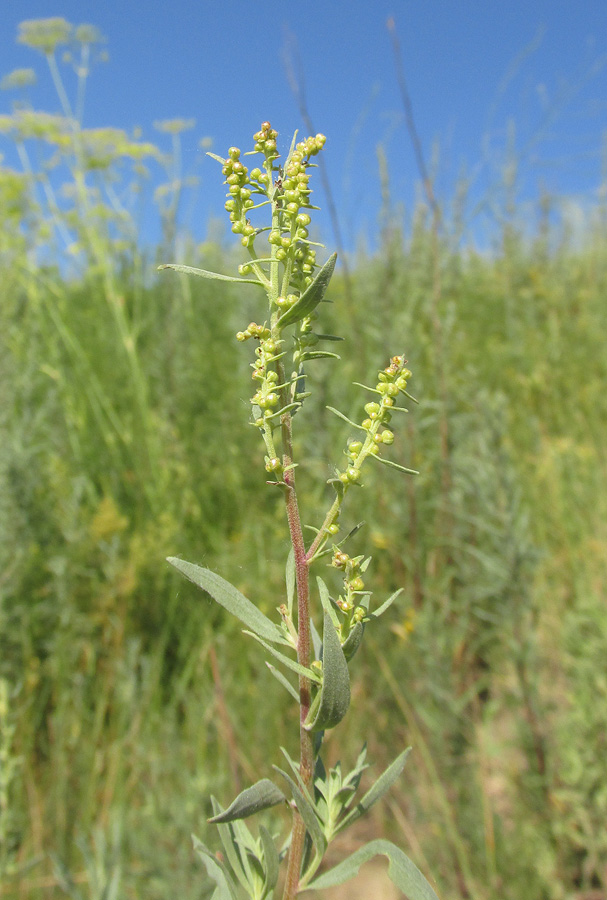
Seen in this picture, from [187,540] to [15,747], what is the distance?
3.73ft

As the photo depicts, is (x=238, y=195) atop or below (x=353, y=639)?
atop

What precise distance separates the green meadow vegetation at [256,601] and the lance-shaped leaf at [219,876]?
0.56m

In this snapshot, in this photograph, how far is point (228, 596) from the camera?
0.56 m

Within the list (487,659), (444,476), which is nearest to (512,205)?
(444,476)

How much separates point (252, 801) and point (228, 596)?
17cm

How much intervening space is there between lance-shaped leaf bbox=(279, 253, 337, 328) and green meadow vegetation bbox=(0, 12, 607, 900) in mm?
918

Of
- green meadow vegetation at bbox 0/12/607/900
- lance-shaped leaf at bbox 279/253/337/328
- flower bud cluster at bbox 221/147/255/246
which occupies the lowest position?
green meadow vegetation at bbox 0/12/607/900

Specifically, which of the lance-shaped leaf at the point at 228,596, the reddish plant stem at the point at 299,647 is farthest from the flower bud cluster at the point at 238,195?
the lance-shaped leaf at the point at 228,596

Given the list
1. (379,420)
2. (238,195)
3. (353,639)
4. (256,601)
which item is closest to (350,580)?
(353,639)

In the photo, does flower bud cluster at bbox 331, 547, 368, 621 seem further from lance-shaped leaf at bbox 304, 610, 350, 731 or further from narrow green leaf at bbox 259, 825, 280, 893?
narrow green leaf at bbox 259, 825, 280, 893

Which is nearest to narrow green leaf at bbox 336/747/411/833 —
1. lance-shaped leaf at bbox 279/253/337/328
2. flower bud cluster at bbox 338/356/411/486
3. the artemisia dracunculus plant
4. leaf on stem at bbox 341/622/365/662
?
the artemisia dracunculus plant

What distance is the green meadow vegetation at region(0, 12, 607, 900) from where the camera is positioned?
1.80m

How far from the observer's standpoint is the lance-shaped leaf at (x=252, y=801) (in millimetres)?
495

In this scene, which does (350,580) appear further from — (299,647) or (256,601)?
(256,601)
